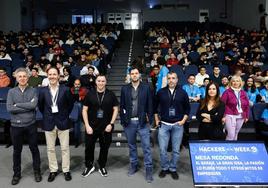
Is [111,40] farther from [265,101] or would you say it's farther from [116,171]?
[116,171]

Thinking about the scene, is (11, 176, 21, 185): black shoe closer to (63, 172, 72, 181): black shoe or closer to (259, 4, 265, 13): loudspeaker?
(63, 172, 72, 181): black shoe

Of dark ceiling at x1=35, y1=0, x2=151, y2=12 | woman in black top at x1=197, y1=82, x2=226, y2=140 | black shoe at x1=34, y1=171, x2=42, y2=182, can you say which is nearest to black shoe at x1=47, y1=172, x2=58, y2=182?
black shoe at x1=34, y1=171, x2=42, y2=182

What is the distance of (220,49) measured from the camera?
12.1 metres

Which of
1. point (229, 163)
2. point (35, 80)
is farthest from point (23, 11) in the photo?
point (229, 163)

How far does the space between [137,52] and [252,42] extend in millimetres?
4344

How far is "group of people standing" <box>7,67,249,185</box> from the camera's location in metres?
4.57

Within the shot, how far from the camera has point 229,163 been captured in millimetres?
3559

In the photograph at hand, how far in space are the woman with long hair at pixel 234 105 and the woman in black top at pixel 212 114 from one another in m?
0.30

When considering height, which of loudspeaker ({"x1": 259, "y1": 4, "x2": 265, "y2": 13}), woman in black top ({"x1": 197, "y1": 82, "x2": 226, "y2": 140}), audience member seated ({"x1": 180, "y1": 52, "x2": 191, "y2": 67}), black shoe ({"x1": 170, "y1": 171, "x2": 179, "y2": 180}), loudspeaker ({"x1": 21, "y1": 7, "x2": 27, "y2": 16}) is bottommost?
black shoe ({"x1": 170, "y1": 171, "x2": 179, "y2": 180})

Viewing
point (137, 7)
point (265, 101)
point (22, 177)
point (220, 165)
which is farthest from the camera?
point (137, 7)

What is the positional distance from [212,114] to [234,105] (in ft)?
1.61

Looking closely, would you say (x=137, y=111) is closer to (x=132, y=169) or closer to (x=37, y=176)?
(x=132, y=169)

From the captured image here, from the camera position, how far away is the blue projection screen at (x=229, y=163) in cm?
345

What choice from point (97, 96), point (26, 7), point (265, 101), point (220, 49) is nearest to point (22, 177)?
point (97, 96)
